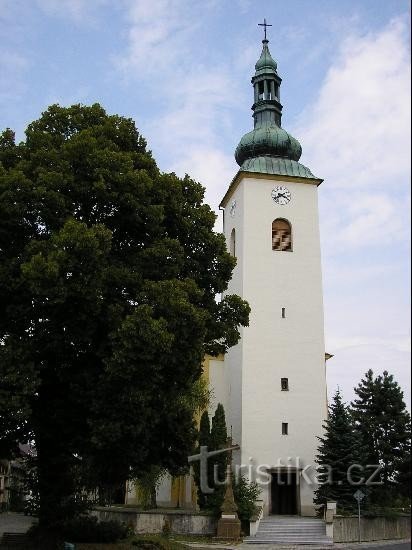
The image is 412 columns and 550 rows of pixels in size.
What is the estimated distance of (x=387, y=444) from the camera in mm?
24672

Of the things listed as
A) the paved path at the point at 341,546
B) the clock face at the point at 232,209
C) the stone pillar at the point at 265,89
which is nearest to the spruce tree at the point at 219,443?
the paved path at the point at 341,546

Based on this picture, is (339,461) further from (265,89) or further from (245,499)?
(265,89)

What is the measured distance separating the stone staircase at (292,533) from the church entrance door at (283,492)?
252 cm

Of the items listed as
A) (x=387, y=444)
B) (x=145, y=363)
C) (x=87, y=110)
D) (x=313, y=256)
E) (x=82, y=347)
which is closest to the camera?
(x=145, y=363)

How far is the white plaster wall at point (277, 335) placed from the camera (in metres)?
27.5

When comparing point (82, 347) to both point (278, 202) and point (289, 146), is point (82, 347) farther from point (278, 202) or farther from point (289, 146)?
point (289, 146)

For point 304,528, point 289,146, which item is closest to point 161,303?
point 304,528

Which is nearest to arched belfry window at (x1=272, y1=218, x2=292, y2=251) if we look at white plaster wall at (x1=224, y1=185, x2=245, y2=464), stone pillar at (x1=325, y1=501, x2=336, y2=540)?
white plaster wall at (x1=224, y1=185, x2=245, y2=464)

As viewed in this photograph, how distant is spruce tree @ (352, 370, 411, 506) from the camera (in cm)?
2394

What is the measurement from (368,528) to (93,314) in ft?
45.4

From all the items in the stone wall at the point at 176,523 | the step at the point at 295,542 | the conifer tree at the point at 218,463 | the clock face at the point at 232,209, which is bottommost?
the step at the point at 295,542

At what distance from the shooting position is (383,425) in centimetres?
2528

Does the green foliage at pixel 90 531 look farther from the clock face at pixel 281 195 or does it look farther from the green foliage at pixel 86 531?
the clock face at pixel 281 195

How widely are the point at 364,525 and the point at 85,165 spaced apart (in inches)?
616
